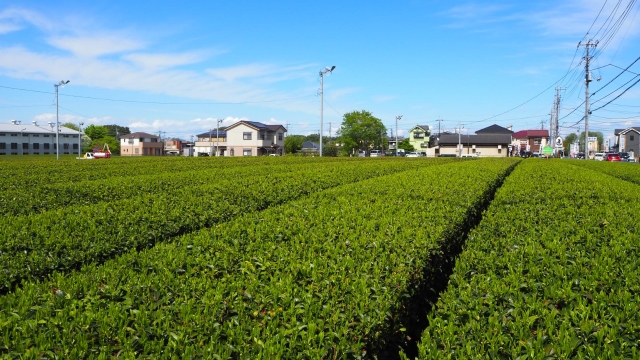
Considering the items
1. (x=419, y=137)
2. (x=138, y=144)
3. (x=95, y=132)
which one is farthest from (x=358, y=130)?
(x=95, y=132)

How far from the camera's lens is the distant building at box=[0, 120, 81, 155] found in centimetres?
7450

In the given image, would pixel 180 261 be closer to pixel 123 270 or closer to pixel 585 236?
pixel 123 270

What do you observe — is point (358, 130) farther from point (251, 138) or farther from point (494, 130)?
point (494, 130)

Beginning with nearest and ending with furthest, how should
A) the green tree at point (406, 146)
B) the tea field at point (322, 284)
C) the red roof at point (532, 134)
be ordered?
the tea field at point (322, 284), the green tree at point (406, 146), the red roof at point (532, 134)

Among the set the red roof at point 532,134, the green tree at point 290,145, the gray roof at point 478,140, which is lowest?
the green tree at point 290,145

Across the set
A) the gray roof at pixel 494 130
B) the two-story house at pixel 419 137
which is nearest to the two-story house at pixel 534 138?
the gray roof at pixel 494 130

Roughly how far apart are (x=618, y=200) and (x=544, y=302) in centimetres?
710

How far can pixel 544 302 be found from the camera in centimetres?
357

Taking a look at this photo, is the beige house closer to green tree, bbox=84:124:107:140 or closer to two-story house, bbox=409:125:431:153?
two-story house, bbox=409:125:431:153

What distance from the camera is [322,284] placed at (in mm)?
3717

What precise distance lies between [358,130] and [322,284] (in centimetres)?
9165

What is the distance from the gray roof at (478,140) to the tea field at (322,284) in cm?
9047

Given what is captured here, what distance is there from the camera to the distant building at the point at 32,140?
244ft

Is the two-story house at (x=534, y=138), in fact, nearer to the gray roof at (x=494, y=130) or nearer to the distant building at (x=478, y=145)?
the gray roof at (x=494, y=130)
